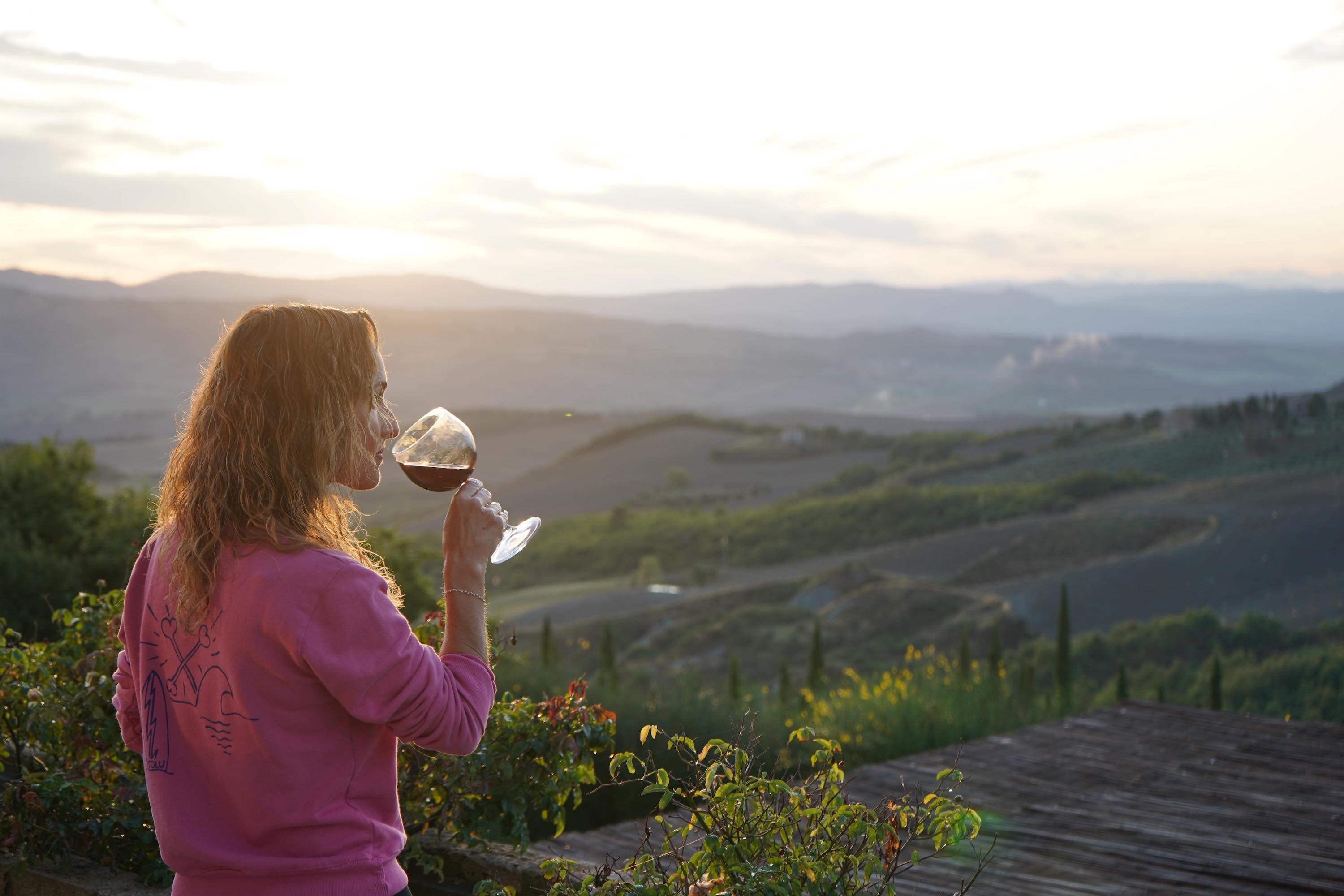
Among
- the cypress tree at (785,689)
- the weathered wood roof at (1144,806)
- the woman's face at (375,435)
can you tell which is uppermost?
the woman's face at (375,435)

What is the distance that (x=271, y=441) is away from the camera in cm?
168

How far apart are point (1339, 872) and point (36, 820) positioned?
4.23 metres

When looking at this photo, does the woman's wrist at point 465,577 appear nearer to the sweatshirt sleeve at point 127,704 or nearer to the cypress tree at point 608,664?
the sweatshirt sleeve at point 127,704

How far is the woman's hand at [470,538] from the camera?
68.4 inches

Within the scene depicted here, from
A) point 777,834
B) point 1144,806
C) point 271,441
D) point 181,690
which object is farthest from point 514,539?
point 1144,806

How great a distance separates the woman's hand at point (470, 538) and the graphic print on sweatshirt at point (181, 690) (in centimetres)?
32

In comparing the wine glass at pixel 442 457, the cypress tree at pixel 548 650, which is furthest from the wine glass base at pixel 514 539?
the cypress tree at pixel 548 650

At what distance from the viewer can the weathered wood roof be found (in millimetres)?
4246

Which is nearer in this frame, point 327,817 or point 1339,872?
point 327,817

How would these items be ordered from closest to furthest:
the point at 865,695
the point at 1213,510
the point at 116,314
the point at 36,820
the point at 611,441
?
the point at 36,820 → the point at 865,695 → the point at 1213,510 → the point at 611,441 → the point at 116,314

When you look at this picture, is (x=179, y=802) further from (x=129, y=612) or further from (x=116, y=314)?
(x=116, y=314)

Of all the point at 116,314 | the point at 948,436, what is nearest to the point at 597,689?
the point at 948,436

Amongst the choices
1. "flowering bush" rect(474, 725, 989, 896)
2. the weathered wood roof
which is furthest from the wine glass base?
the weathered wood roof

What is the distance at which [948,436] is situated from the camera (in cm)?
4650
